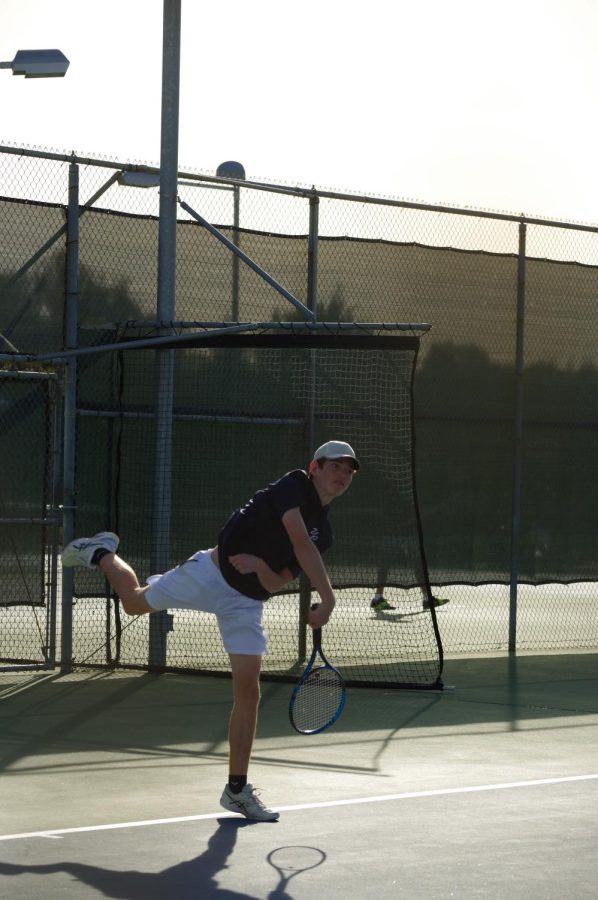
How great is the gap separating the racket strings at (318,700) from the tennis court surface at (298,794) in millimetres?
391

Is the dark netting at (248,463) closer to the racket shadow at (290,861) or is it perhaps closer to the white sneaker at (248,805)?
the white sneaker at (248,805)

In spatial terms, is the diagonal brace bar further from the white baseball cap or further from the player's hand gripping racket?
the player's hand gripping racket

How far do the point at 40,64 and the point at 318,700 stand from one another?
5915mm

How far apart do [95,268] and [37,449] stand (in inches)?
58.4

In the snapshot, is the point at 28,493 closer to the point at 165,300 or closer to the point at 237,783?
the point at 165,300

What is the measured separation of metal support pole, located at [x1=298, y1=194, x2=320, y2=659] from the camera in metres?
13.3

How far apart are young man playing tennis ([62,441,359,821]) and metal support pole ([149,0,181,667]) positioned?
4895mm

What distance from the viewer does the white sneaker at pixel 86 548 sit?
8.72 metres

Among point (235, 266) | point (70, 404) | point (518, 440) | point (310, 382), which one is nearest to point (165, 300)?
point (235, 266)

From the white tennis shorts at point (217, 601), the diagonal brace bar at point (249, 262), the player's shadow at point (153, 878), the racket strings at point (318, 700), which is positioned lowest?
the player's shadow at point (153, 878)

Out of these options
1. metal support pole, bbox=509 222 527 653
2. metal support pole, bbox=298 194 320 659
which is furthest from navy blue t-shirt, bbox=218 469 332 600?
metal support pole, bbox=509 222 527 653

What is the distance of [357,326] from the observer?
11.7 m

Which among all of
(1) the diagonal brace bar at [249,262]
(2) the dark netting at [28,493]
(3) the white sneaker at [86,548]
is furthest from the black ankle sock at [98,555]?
(1) the diagonal brace bar at [249,262]

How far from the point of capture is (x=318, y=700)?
7773 mm
